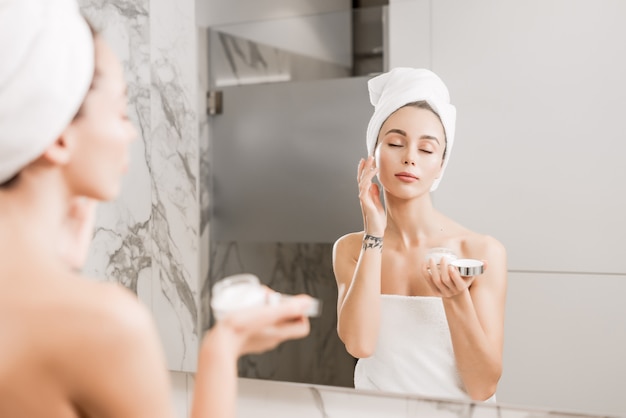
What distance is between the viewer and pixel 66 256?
64 centimetres

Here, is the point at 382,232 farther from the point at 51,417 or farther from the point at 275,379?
the point at 51,417

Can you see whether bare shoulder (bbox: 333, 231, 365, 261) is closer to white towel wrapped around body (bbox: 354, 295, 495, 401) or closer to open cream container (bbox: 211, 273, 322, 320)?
white towel wrapped around body (bbox: 354, 295, 495, 401)

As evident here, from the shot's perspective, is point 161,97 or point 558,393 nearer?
point 558,393

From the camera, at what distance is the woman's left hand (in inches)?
38.6

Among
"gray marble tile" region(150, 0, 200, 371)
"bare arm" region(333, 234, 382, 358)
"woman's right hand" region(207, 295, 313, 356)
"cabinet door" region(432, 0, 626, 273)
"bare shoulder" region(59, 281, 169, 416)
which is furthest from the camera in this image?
"gray marble tile" region(150, 0, 200, 371)

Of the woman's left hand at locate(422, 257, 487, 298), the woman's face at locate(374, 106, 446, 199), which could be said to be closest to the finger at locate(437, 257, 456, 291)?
the woman's left hand at locate(422, 257, 487, 298)

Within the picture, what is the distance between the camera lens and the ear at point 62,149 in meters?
0.60

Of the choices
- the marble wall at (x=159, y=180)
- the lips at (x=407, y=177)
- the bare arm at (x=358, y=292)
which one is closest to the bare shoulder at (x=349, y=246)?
the bare arm at (x=358, y=292)

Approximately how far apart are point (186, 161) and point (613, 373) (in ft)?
2.36

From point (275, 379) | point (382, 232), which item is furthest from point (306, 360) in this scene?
point (382, 232)

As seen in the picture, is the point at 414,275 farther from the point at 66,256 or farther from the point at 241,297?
the point at 66,256

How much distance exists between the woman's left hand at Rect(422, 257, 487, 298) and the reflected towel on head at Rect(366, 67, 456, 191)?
0.11 meters

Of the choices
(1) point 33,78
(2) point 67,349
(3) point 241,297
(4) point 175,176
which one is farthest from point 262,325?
(4) point 175,176

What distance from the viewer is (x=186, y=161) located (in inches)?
47.3
